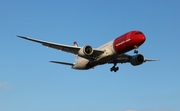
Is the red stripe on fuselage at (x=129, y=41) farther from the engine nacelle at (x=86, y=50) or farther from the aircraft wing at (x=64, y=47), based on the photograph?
the engine nacelle at (x=86, y=50)

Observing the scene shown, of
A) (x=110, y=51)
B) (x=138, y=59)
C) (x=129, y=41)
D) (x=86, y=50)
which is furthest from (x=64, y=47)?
(x=138, y=59)

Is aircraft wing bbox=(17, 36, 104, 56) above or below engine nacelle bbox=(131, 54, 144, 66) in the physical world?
above

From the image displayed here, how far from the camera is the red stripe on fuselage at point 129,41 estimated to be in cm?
5009

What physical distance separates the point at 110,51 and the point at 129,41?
381 cm

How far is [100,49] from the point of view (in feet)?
180

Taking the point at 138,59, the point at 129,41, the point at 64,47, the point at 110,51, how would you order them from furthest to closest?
the point at 138,59, the point at 64,47, the point at 110,51, the point at 129,41

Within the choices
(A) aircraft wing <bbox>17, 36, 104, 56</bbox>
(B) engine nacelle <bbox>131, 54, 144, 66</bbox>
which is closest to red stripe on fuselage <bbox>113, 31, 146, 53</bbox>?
(A) aircraft wing <bbox>17, 36, 104, 56</bbox>

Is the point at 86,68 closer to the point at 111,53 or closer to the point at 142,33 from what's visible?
the point at 111,53

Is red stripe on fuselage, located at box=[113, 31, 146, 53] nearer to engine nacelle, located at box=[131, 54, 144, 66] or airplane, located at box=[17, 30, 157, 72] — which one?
airplane, located at box=[17, 30, 157, 72]

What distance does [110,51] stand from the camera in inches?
2077

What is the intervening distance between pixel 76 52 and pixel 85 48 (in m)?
3.17

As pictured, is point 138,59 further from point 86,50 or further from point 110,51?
point 86,50

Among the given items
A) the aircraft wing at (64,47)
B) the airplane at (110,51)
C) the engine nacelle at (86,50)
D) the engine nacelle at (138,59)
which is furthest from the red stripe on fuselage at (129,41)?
the engine nacelle at (138,59)

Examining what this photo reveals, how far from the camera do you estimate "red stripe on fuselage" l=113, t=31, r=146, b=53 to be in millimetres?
50094
